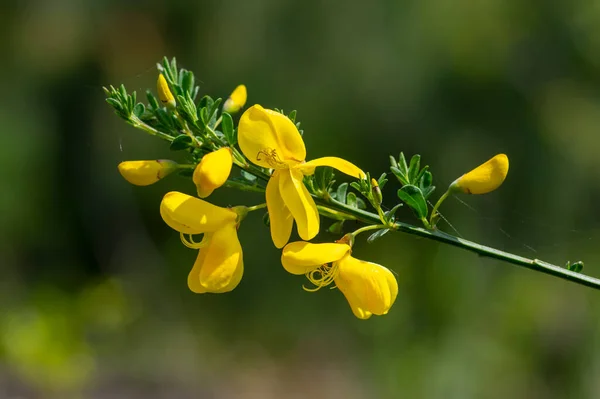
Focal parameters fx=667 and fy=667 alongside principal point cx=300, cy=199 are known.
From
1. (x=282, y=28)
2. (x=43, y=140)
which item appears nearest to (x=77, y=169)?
(x=43, y=140)

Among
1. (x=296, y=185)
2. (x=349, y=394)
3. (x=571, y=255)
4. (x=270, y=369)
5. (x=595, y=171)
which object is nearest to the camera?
(x=296, y=185)

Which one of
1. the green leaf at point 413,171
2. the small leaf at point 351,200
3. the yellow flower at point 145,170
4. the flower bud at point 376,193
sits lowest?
the yellow flower at point 145,170

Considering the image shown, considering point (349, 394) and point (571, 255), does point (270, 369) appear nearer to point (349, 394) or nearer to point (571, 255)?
point (349, 394)

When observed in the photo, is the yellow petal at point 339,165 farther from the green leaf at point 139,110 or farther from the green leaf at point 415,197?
the green leaf at point 139,110

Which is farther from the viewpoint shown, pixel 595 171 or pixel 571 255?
pixel 595 171

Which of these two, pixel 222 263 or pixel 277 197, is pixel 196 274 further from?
pixel 277 197

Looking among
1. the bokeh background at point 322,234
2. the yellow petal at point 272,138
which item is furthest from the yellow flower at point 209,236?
the bokeh background at point 322,234
